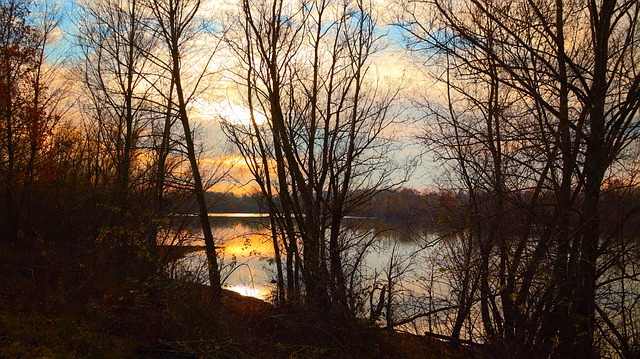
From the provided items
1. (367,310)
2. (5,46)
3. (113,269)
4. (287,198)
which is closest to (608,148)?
(367,310)

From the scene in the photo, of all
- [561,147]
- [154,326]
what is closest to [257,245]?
[154,326]

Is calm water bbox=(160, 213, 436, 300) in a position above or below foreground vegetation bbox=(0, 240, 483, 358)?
above

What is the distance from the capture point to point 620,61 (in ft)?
22.0

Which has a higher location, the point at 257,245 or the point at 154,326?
the point at 257,245

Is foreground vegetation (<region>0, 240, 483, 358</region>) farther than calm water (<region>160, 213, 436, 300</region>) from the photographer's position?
No

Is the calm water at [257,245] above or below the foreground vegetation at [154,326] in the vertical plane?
above

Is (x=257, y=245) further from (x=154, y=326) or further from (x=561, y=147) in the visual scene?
(x=561, y=147)

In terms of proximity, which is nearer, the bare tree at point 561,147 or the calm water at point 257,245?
the bare tree at point 561,147

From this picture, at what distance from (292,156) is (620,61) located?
7.69m

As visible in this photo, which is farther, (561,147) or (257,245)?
(257,245)

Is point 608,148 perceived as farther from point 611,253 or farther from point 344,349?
point 344,349

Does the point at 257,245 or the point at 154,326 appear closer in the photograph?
the point at 154,326

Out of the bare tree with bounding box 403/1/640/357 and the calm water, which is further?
the calm water

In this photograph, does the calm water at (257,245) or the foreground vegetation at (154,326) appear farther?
the calm water at (257,245)
